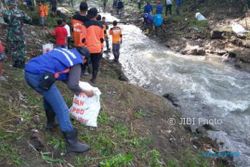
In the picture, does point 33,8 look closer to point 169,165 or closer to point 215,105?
point 215,105

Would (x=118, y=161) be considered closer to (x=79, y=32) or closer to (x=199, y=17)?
(x=79, y=32)

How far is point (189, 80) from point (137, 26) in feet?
37.6

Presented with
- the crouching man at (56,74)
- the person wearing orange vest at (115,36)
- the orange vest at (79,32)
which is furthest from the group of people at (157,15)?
the crouching man at (56,74)

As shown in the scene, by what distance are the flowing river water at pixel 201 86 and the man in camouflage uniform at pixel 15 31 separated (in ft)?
12.6

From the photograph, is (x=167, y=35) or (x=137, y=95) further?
(x=167, y=35)

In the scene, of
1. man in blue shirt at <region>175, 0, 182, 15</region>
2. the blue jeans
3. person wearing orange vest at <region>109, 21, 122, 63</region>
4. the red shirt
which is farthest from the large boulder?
the blue jeans

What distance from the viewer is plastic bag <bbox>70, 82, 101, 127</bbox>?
19.9 ft

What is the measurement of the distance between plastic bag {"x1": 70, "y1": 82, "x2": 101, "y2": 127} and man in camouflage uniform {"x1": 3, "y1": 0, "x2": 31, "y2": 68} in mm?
3286

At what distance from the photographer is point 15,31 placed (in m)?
8.84

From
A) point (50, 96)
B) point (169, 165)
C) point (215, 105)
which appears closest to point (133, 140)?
point (169, 165)

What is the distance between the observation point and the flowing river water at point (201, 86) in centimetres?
978

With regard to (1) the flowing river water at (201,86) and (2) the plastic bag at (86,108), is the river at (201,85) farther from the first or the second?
(2) the plastic bag at (86,108)

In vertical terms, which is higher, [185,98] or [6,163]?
[6,163]

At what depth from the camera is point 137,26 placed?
968 inches
